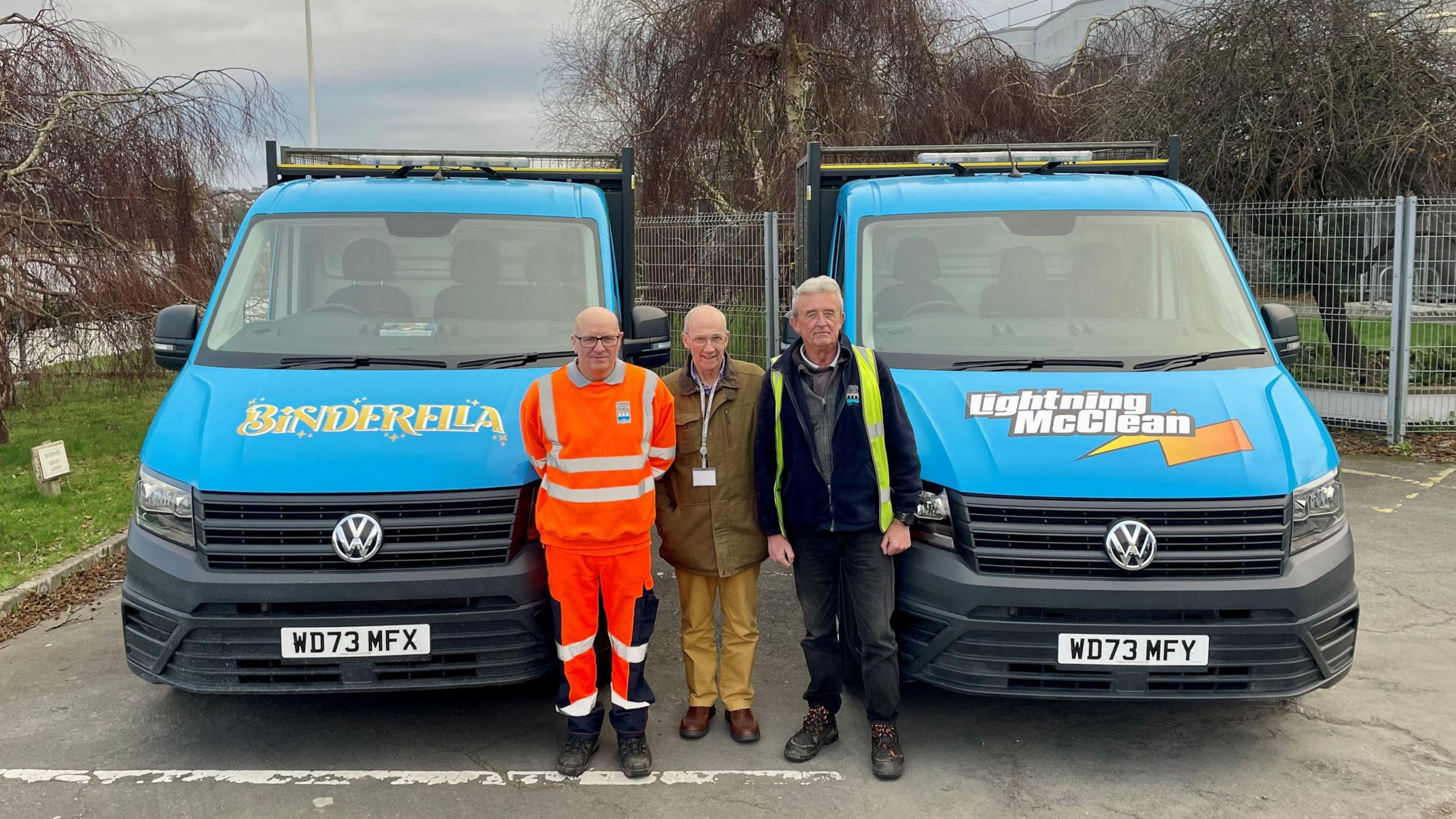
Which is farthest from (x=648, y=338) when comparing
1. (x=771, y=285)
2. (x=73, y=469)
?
(x=73, y=469)

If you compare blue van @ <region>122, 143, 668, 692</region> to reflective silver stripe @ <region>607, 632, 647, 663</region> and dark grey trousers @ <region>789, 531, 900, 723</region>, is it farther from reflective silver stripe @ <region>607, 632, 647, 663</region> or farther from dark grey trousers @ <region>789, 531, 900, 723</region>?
dark grey trousers @ <region>789, 531, 900, 723</region>

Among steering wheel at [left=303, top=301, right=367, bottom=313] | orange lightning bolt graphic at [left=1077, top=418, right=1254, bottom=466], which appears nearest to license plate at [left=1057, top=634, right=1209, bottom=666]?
orange lightning bolt graphic at [left=1077, top=418, right=1254, bottom=466]

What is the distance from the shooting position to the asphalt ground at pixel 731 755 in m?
4.07

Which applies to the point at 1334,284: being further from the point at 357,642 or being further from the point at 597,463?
the point at 357,642

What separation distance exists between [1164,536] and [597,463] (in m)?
2.01

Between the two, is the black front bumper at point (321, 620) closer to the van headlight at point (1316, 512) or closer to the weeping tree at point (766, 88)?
the van headlight at point (1316, 512)

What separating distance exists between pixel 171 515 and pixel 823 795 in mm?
2596

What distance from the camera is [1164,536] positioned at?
160 inches

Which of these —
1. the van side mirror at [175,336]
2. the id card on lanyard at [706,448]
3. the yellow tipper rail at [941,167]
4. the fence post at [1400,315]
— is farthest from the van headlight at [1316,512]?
the fence post at [1400,315]

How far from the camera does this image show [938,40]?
20.1 metres

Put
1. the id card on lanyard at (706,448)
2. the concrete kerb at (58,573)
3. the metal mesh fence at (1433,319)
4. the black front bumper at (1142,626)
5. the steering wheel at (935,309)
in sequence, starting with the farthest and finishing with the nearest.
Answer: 1. the metal mesh fence at (1433,319)
2. the concrete kerb at (58,573)
3. the steering wheel at (935,309)
4. the id card on lanyard at (706,448)
5. the black front bumper at (1142,626)

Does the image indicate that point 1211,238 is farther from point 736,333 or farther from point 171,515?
point 736,333

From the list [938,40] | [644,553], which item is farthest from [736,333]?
[938,40]

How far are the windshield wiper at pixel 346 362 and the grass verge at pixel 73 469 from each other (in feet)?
9.53
